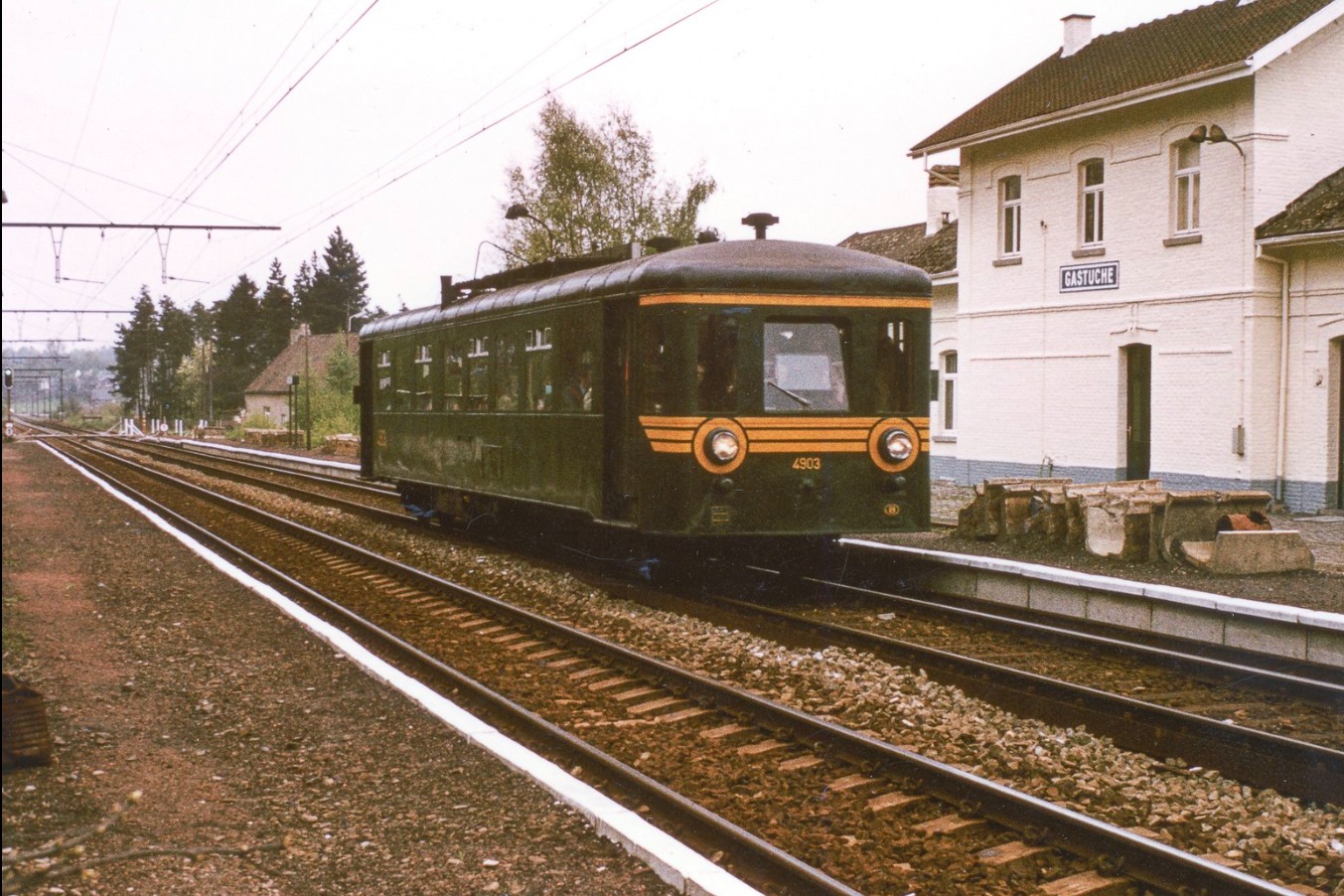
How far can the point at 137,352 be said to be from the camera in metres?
125

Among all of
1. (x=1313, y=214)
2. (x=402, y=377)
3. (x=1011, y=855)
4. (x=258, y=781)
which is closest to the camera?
(x=1011, y=855)

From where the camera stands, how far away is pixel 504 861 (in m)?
5.11

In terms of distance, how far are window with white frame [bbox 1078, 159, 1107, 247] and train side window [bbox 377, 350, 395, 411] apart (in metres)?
12.0

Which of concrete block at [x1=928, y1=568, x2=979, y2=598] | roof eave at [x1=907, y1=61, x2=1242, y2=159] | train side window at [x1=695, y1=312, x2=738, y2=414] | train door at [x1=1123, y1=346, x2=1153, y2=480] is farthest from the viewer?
train door at [x1=1123, y1=346, x2=1153, y2=480]

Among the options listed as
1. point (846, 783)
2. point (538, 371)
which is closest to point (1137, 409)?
point (538, 371)

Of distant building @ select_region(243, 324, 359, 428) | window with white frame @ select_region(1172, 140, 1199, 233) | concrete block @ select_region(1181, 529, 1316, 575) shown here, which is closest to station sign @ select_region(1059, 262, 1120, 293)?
window with white frame @ select_region(1172, 140, 1199, 233)

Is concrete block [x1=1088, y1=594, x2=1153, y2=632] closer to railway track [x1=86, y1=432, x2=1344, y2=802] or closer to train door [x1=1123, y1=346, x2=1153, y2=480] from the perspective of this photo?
railway track [x1=86, y1=432, x2=1344, y2=802]

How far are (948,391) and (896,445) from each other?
1742cm

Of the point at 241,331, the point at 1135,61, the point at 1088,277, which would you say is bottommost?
the point at 1088,277

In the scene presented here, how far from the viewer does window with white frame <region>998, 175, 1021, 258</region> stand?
25.5 metres

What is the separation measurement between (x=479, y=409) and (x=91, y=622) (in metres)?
5.53

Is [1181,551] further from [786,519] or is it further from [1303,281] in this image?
[1303,281]

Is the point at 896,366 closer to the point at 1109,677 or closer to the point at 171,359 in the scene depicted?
the point at 1109,677

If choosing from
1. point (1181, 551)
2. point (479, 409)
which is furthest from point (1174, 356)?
point (479, 409)
